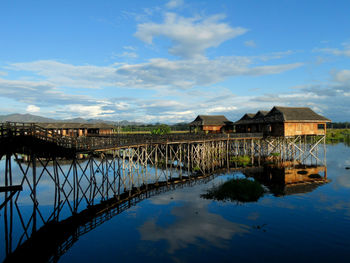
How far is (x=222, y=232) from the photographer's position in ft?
47.6

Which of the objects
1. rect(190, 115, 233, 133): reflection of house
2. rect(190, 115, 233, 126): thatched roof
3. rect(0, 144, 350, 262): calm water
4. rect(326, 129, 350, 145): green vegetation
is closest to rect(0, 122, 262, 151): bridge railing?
rect(0, 144, 350, 262): calm water

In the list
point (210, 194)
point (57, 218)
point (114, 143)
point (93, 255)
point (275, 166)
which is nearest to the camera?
point (93, 255)

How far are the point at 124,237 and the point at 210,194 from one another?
9.90 m

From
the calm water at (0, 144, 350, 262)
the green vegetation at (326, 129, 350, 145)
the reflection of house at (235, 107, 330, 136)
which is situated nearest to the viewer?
the calm water at (0, 144, 350, 262)

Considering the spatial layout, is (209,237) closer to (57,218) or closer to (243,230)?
(243,230)

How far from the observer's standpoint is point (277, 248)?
41.3 feet

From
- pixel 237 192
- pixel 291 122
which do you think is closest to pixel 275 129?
pixel 291 122

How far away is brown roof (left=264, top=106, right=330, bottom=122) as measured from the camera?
3966cm

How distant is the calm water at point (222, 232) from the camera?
12133 millimetres

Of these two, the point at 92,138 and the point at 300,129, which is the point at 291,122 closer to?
the point at 300,129

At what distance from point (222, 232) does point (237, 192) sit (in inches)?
318

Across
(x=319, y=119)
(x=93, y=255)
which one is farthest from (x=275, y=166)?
(x=93, y=255)

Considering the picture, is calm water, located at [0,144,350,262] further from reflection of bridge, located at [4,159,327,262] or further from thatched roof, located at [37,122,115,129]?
thatched roof, located at [37,122,115,129]

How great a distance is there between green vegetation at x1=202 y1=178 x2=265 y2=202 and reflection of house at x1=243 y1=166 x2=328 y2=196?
2.03 m
